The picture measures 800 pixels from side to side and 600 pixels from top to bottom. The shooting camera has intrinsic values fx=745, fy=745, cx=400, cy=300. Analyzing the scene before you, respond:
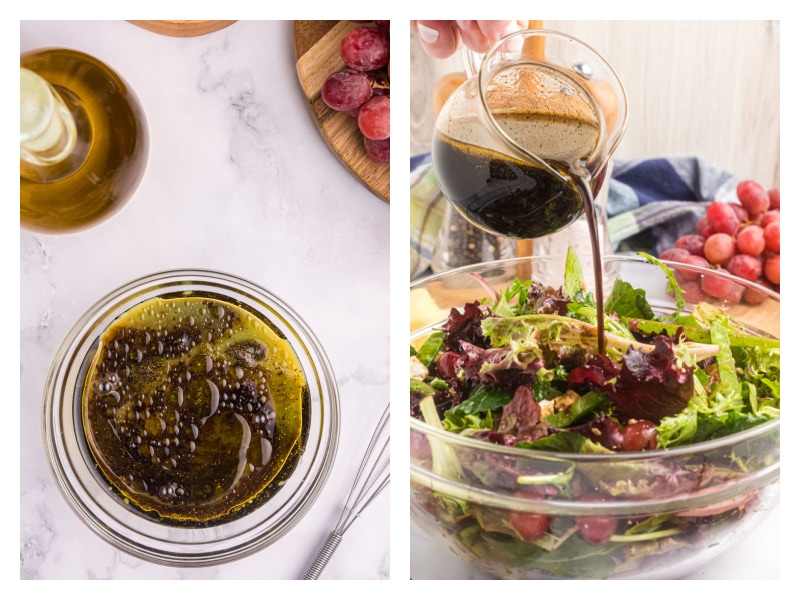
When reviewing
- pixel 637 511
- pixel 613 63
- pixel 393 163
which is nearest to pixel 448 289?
pixel 393 163

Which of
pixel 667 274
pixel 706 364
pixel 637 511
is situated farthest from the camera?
pixel 667 274

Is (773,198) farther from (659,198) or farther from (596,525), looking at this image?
(596,525)

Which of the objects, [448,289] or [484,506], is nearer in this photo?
[484,506]

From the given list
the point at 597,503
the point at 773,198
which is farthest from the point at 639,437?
the point at 773,198

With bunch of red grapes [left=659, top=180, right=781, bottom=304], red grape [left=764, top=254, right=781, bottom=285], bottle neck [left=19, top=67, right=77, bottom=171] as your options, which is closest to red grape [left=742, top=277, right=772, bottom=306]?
bunch of red grapes [left=659, top=180, right=781, bottom=304]

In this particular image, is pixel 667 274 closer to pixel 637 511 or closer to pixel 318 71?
pixel 637 511

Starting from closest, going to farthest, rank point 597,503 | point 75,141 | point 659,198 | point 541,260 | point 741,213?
point 597,503, point 75,141, point 541,260, point 741,213, point 659,198
